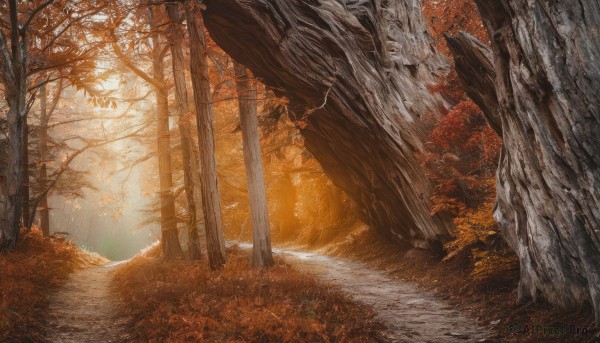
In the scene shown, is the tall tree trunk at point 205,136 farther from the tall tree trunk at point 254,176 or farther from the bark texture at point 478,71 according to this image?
the bark texture at point 478,71

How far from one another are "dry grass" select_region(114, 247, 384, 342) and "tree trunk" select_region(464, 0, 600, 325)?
3.07 m

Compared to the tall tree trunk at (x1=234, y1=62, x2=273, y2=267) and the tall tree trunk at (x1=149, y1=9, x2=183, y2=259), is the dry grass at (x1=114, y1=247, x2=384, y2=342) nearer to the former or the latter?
the tall tree trunk at (x1=234, y1=62, x2=273, y2=267)

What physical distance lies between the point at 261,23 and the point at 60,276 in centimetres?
1031

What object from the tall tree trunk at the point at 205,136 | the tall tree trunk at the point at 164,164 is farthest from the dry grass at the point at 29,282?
the tall tree trunk at the point at 205,136

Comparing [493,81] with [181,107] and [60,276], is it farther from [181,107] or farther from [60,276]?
[60,276]

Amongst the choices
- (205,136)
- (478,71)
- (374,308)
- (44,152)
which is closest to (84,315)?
(205,136)

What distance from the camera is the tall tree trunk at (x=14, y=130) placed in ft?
36.6

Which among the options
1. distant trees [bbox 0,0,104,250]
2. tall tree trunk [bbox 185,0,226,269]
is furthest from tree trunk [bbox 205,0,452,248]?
distant trees [bbox 0,0,104,250]

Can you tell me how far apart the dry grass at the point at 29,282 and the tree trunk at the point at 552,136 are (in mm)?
8532

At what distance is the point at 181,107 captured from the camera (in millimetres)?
13422

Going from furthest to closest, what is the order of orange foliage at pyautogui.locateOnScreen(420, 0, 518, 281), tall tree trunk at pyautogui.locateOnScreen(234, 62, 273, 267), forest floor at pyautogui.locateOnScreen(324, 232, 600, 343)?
tall tree trunk at pyautogui.locateOnScreen(234, 62, 273, 267) < orange foliage at pyautogui.locateOnScreen(420, 0, 518, 281) < forest floor at pyautogui.locateOnScreen(324, 232, 600, 343)

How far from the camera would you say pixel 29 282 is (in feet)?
29.7

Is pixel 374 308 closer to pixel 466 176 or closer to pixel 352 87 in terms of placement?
pixel 466 176

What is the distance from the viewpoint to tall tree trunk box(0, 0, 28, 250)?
36.6 ft
